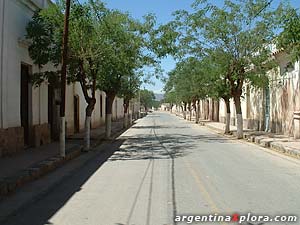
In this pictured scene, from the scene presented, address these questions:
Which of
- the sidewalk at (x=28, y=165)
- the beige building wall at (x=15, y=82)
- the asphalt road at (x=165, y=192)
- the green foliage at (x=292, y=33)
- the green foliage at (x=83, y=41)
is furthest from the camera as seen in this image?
the green foliage at (x=83, y=41)

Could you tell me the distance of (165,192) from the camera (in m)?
10.2

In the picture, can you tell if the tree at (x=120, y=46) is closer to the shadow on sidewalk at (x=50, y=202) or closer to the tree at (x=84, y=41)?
the tree at (x=84, y=41)

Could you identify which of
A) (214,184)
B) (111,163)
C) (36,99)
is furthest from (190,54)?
(214,184)

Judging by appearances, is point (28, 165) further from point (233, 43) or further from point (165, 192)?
point (233, 43)

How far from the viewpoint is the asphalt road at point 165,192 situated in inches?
317

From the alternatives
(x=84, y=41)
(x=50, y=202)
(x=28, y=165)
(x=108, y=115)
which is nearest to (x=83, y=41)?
(x=84, y=41)

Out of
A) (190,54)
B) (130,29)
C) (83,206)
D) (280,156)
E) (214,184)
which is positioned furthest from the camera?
(190,54)

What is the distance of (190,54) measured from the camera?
1206 inches

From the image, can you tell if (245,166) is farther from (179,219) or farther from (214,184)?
(179,219)

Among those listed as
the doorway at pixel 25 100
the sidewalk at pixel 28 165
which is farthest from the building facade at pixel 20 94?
the sidewalk at pixel 28 165

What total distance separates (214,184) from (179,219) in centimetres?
385

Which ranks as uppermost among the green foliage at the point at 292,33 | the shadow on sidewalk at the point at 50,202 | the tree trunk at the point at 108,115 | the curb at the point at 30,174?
the green foliage at the point at 292,33

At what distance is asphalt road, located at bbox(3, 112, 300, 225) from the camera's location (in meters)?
8.05

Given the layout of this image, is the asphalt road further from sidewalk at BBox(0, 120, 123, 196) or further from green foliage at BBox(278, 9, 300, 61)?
green foliage at BBox(278, 9, 300, 61)
